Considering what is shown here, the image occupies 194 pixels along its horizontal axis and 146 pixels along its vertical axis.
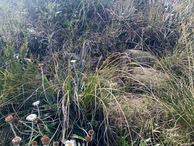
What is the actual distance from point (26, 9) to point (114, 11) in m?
1.02

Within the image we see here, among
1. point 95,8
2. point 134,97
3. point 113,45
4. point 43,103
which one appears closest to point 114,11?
point 95,8

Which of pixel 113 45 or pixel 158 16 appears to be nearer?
pixel 113 45

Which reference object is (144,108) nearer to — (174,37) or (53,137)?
(53,137)

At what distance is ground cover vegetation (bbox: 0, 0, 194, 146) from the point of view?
1.62 metres

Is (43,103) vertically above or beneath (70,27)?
beneath

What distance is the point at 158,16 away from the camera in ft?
9.36

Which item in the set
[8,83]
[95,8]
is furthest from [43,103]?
[95,8]

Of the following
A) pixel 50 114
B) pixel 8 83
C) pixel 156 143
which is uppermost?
pixel 8 83

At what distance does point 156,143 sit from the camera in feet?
5.29

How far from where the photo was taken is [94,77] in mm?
1774

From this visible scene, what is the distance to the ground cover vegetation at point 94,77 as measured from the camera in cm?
162

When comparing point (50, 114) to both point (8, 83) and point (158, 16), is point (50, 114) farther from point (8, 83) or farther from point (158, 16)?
point (158, 16)

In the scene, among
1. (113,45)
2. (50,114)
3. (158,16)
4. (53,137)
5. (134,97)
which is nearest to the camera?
(53,137)

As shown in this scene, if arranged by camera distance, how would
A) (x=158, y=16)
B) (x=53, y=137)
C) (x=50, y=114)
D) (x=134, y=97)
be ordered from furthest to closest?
(x=158, y=16) → (x=134, y=97) → (x=50, y=114) → (x=53, y=137)
